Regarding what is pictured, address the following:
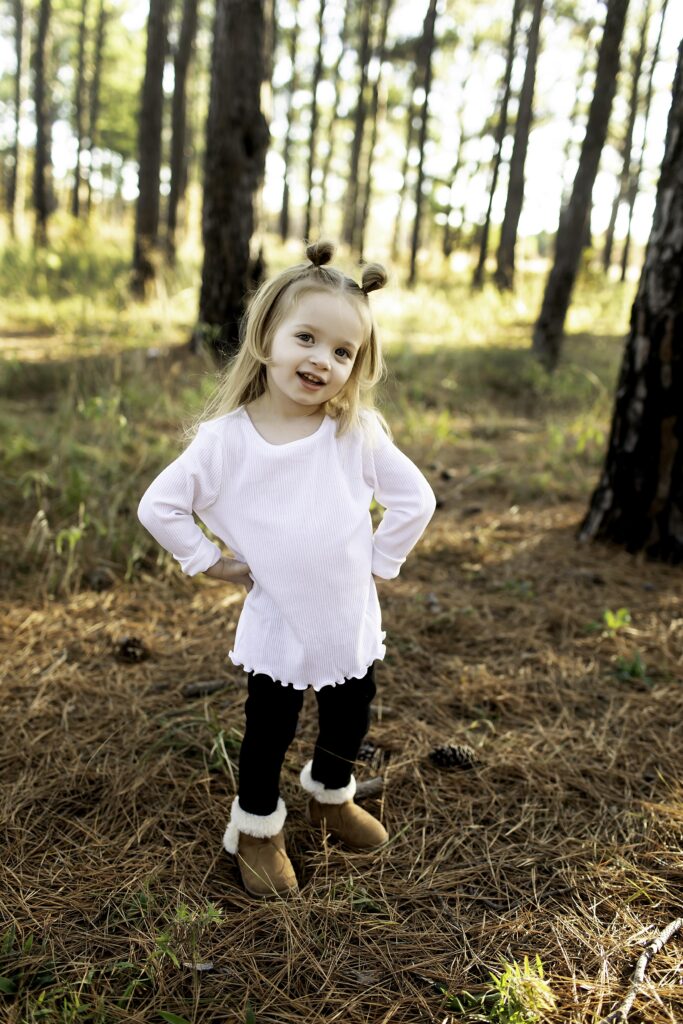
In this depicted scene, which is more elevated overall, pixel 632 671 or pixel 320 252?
pixel 320 252

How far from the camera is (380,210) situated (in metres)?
39.6

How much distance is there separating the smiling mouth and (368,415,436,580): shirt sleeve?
0.70ft

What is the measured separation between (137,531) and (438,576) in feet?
4.70

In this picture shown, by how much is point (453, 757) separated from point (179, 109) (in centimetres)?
1328

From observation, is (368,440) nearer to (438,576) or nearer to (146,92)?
(438,576)

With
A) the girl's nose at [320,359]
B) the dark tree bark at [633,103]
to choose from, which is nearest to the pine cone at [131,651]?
the girl's nose at [320,359]

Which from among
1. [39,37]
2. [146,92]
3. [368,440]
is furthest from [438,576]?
[39,37]

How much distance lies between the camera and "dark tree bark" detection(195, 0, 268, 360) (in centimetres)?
580

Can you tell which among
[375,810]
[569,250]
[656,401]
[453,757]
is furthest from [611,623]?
[569,250]

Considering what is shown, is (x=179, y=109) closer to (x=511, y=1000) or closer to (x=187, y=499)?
(x=187, y=499)

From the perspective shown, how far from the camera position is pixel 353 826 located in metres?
1.93

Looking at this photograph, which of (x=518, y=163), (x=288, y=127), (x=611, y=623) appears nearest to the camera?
(x=611, y=623)

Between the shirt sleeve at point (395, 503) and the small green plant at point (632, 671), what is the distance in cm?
135

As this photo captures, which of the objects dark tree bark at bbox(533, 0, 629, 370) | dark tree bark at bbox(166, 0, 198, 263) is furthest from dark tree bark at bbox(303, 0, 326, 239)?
dark tree bark at bbox(533, 0, 629, 370)
